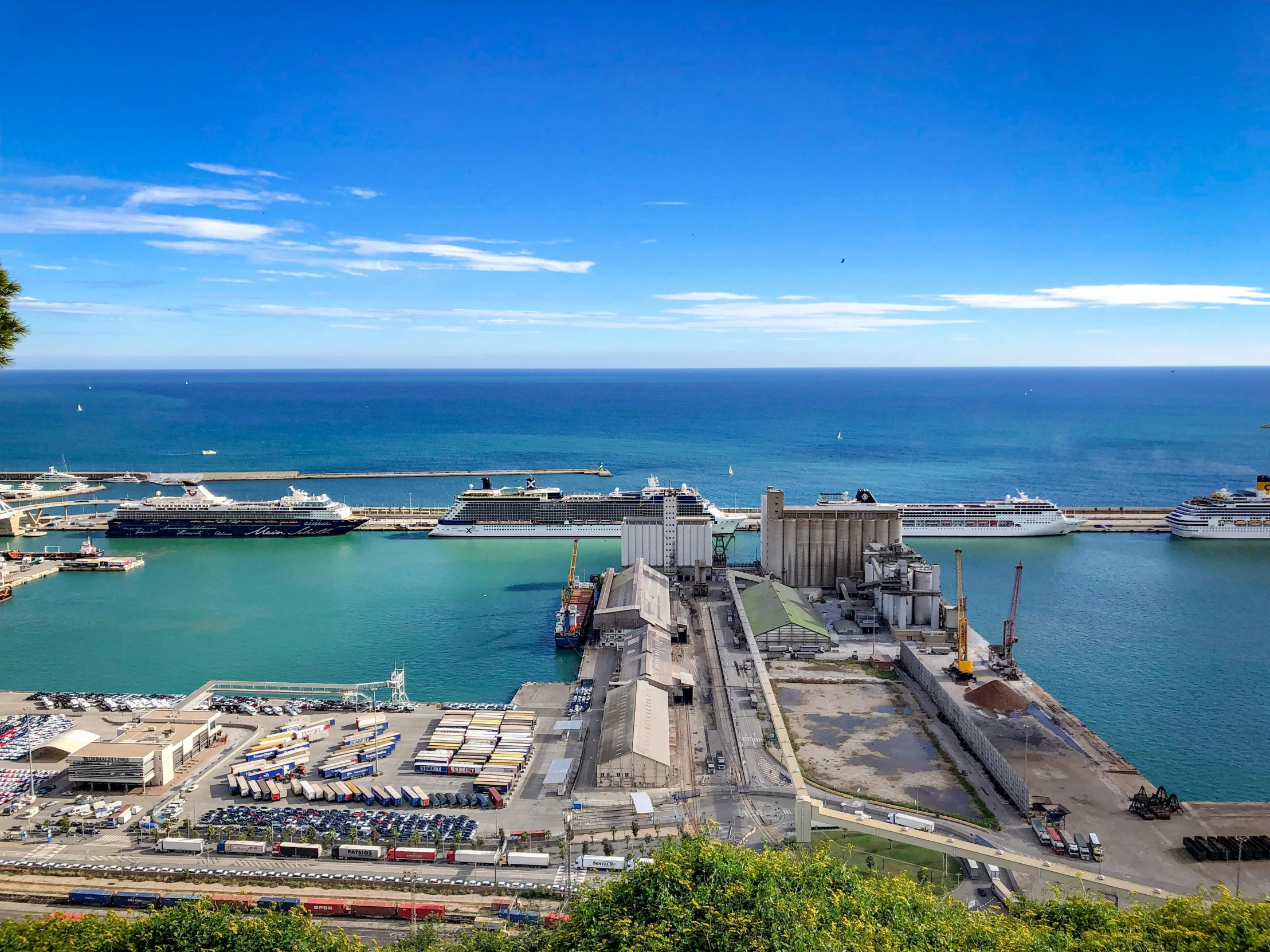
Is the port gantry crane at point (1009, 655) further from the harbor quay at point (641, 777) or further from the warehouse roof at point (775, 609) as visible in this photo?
the warehouse roof at point (775, 609)

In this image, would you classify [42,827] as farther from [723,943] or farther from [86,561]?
[86,561]

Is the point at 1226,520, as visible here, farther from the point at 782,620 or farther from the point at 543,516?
the point at 543,516

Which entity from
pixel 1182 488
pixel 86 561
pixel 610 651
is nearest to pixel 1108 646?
pixel 610 651

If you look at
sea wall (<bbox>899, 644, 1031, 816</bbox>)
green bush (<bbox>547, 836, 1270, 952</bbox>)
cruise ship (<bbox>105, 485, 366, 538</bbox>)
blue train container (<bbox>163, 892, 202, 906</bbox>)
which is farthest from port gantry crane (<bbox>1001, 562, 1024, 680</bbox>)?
cruise ship (<bbox>105, 485, 366, 538</bbox>)

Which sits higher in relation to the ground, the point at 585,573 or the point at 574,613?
the point at 574,613

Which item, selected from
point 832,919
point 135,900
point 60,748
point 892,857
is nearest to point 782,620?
point 892,857

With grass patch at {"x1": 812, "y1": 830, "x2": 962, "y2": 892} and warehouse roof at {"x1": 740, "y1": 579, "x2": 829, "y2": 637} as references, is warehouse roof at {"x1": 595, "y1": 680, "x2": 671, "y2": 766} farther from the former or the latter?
warehouse roof at {"x1": 740, "y1": 579, "x2": 829, "y2": 637}
